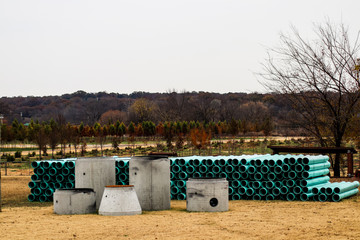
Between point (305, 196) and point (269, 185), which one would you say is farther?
point (269, 185)

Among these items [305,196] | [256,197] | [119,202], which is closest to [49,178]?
[119,202]

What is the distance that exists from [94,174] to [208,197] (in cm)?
342

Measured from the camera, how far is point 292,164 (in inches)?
636

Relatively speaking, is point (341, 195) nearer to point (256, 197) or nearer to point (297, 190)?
point (297, 190)

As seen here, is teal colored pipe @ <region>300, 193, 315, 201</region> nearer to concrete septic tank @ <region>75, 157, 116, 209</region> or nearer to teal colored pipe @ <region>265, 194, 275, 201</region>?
teal colored pipe @ <region>265, 194, 275, 201</region>

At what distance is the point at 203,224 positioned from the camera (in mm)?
11547

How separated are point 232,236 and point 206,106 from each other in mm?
102368

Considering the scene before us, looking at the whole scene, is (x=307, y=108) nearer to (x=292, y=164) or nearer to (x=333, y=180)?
(x=333, y=180)

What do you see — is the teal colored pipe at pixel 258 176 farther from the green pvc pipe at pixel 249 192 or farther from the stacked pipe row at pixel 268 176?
the green pvc pipe at pixel 249 192

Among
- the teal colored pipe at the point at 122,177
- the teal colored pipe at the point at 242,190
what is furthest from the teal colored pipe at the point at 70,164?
the teal colored pipe at the point at 242,190

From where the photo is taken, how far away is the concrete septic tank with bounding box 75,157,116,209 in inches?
592

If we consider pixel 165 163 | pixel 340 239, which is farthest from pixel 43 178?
pixel 340 239

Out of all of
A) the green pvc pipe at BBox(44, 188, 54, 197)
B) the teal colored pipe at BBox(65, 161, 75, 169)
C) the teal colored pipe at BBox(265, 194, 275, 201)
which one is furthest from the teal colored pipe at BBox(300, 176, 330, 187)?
the green pvc pipe at BBox(44, 188, 54, 197)

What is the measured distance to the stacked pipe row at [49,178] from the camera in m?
18.0
